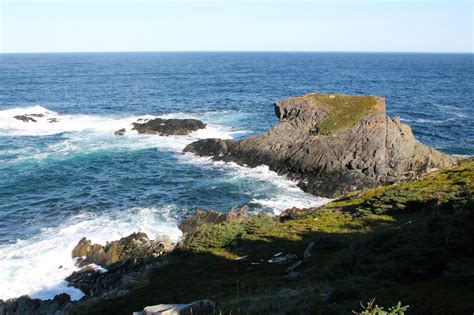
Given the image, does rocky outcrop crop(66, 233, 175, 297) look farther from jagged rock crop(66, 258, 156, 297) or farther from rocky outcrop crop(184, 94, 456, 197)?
rocky outcrop crop(184, 94, 456, 197)

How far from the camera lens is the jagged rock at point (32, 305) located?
23000 millimetres

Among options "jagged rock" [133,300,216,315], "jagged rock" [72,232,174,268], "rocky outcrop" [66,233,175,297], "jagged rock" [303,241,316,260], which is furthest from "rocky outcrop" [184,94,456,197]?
"jagged rock" [133,300,216,315]

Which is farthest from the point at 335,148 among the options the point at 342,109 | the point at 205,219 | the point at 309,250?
the point at 309,250

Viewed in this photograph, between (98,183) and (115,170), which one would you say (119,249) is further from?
(115,170)

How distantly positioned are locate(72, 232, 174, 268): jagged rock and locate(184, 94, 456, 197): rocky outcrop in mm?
18734

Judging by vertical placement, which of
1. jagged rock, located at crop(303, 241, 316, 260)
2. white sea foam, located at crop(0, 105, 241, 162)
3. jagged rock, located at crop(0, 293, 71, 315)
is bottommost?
jagged rock, located at crop(0, 293, 71, 315)

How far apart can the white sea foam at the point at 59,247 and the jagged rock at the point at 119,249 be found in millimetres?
999

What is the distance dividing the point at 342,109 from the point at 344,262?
37189mm

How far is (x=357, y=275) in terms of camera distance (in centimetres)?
1499

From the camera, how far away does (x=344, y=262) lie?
1712 cm

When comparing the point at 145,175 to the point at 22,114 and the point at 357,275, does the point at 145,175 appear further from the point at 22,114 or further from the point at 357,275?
the point at 22,114

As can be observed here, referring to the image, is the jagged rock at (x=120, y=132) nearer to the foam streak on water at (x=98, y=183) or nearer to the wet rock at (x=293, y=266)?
the foam streak on water at (x=98, y=183)

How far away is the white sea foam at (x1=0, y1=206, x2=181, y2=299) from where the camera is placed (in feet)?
87.7

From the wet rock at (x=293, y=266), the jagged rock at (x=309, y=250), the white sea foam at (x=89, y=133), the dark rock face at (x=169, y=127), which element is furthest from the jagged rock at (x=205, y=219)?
the dark rock face at (x=169, y=127)
